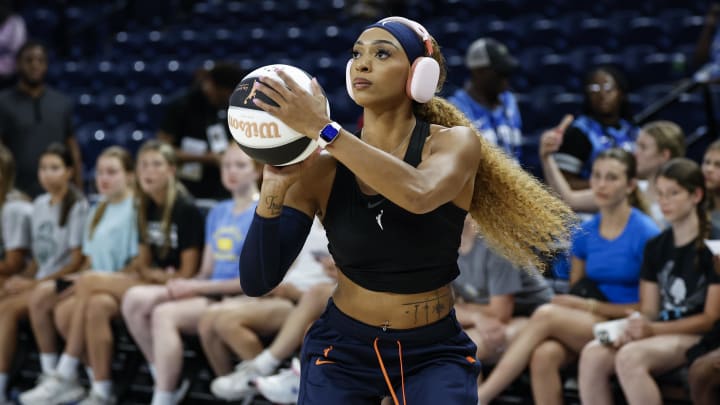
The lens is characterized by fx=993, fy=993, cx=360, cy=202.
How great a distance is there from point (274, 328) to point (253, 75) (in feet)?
8.83

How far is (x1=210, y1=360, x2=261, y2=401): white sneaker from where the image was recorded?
4.91 metres

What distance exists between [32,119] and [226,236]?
2839 millimetres

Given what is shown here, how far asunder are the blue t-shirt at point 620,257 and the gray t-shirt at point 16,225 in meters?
3.56

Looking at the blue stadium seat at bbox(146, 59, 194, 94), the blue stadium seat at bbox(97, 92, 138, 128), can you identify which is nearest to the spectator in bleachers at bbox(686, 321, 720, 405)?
the blue stadium seat at bbox(97, 92, 138, 128)

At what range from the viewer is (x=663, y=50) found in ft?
27.2

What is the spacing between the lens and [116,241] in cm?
588

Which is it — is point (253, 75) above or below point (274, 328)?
above

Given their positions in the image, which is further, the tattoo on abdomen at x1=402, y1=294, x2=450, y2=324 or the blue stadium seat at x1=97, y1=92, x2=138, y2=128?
the blue stadium seat at x1=97, y1=92, x2=138, y2=128

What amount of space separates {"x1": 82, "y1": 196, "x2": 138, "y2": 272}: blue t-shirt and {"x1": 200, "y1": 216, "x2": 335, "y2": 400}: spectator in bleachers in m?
0.94

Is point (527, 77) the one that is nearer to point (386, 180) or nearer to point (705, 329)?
point (705, 329)

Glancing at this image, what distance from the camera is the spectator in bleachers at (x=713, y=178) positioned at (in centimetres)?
459

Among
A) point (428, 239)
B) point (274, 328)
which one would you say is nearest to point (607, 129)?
point (274, 328)

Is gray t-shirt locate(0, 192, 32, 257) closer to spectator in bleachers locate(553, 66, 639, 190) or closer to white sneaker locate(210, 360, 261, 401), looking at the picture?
white sneaker locate(210, 360, 261, 401)

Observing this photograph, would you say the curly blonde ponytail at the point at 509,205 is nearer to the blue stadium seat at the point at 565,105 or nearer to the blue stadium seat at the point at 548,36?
the blue stadium seat at the point at 565,105
